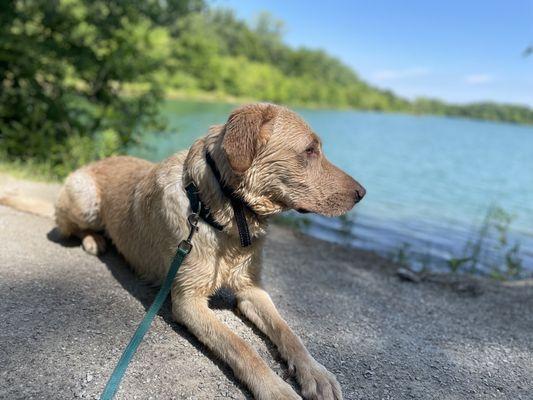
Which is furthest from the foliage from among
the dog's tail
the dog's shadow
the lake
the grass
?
the dog's shadow

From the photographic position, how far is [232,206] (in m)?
→ 3.41

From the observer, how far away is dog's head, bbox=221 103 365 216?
3.33 meters

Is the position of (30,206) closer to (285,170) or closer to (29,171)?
(29,171)

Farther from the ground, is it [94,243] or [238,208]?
[238,208]

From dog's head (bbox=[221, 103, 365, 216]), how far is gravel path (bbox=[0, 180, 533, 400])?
1207 millimetres

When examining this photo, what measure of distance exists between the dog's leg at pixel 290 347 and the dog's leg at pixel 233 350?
191 millimetres

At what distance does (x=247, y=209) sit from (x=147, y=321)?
1.12m

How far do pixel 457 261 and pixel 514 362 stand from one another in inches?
153

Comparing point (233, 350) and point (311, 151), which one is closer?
point (233, 350)

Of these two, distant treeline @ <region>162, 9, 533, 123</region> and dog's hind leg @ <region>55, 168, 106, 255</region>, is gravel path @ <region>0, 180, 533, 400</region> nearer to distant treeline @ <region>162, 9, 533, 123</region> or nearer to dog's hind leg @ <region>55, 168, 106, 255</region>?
dog's hind leg @ <region>55, 168, 106, 255</region>

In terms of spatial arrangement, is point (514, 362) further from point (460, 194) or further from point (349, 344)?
point (460, 194)

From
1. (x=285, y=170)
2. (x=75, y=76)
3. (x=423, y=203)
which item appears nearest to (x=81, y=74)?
(x=75, y=76)

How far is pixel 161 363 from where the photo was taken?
3.17m

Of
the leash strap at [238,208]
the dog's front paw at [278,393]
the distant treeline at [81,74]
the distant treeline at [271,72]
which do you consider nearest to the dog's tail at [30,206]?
the distant treeline at [81,74]
